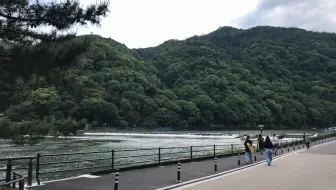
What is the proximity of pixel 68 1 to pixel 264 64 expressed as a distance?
13871cm

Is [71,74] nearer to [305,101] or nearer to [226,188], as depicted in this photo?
[226,188]

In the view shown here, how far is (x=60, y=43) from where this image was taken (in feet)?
32.0

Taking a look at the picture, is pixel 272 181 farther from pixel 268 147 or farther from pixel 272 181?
pixel 268 147

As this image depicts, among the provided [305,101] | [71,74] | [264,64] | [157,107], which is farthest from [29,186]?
[264,64]

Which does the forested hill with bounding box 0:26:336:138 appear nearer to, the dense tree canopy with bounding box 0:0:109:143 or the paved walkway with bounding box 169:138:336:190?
the paved walkway with bounding box 169:138:336:190

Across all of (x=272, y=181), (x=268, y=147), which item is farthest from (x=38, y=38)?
(x=268, y=147)

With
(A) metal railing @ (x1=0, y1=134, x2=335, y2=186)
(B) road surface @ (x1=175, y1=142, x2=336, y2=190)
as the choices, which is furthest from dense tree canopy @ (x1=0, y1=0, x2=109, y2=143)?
(B) road surface @ (x1=175, y1=142, x2=336, y2=190)

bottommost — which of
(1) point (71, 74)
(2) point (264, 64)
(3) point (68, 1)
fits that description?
(1) point (71, 74)

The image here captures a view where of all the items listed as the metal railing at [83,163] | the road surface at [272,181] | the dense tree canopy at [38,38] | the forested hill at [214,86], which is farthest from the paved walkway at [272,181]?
the forested hill at [214,86]

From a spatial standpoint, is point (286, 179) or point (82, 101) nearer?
point (286, 179)

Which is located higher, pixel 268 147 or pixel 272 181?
pixel 268 147

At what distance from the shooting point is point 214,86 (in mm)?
117000

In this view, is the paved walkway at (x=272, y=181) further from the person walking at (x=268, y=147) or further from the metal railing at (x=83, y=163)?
the metal railing at (x=83, y=163)

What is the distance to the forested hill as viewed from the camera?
93375 mm
